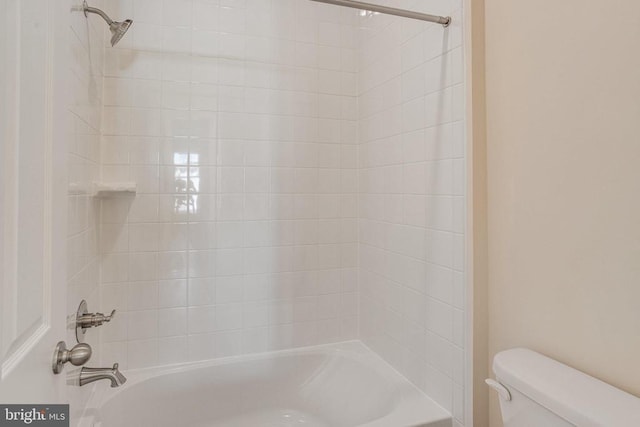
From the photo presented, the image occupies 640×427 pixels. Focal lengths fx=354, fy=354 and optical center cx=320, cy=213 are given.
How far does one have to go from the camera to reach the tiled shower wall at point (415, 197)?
49.9 inches

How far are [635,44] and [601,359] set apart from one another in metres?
0.73

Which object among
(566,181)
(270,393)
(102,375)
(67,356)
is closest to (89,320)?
(102,375)

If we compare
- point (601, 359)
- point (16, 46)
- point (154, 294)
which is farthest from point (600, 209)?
point (154, 294)

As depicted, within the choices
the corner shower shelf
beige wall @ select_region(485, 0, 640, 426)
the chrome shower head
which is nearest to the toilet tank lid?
beige wall @ select_region(485, 0, 640, 426)

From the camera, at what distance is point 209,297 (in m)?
1.74

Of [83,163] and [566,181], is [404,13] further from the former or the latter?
[83,163]

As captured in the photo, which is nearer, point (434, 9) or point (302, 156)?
point (434, 9)

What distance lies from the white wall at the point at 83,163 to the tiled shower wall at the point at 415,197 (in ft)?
3.87

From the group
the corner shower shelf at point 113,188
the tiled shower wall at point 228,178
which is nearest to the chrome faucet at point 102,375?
the tiled shower wall at point 228,178

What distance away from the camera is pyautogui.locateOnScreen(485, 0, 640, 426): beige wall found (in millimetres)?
805

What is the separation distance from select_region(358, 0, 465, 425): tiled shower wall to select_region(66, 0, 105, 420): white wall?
1.18 metres

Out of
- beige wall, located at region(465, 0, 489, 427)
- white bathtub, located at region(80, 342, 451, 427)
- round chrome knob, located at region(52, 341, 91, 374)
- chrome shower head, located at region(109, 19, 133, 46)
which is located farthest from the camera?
white bathtub, located at region(80, 342, 451, 427)

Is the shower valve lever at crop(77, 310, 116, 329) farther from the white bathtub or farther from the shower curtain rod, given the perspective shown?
the shower curtain rod

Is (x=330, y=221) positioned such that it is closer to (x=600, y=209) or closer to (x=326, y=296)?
(x=326, y=296)
